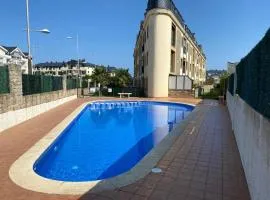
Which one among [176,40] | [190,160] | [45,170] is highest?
[176,40]

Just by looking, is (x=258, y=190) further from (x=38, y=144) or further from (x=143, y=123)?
(x=143, y=123)

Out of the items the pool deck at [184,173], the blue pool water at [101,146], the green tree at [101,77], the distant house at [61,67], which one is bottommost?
the blue pool water at [101,146]

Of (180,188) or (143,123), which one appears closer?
(180,188)

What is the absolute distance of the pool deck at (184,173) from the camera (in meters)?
4.83

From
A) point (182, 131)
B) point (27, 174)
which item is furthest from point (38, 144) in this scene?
point (182, 131)

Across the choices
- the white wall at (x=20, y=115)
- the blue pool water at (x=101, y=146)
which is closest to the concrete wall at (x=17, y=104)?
the white wall at (x=20, y=115)

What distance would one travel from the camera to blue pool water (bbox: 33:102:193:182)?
7511 mm

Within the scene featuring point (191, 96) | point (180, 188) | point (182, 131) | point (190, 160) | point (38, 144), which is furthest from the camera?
point (191, 96)

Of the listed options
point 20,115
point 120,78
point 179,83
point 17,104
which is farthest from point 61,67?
point 17,104

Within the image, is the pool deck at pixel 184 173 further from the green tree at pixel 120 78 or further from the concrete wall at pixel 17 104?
the green tree at pixel 120 78

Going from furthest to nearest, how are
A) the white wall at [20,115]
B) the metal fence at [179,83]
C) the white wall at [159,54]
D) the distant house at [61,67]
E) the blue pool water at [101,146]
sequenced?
the distant house at [61,67] < the metal fence at [179,83] < the white wall at [159,54] < the white wall at [20,115] < the blue pool water at [101,146]

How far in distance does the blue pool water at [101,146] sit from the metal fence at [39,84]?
10.9ft

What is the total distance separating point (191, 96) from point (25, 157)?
2518 cm

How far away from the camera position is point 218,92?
30.9 metres
